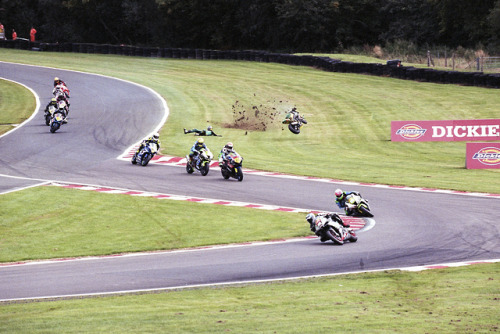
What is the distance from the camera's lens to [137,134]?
3528 cm

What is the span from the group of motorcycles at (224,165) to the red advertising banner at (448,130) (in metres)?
12.5

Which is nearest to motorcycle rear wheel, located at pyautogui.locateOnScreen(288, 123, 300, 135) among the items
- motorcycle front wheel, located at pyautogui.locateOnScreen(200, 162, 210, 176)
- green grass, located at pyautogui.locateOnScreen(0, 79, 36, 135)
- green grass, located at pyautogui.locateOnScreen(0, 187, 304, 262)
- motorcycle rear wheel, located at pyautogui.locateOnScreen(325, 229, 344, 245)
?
motorcycle front wheel, located at pyautogui.locateOnScreen(200, 162, 210, 176)

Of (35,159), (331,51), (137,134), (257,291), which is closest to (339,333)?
(257,291)

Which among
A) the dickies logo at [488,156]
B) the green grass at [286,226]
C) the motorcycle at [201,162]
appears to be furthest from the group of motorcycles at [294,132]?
the dickies logo at [488,156]

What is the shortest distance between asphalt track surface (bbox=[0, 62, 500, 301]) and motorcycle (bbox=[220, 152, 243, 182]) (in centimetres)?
28

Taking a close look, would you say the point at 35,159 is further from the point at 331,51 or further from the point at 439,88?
the point at 331,51

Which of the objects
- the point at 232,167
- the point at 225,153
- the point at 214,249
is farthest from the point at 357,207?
the point at 225,153

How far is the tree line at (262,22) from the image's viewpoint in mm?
73062

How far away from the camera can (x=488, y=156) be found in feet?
91.9

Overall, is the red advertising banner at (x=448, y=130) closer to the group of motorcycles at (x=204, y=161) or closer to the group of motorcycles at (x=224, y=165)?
the group of motorcycles at (x=204, y=161)

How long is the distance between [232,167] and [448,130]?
1352cm

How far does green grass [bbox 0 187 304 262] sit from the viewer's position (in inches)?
669

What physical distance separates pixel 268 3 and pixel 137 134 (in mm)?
51279

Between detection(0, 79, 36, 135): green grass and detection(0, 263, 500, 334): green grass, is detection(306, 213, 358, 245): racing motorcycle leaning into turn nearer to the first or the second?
detection(0, 263, 500, 334): green grass
